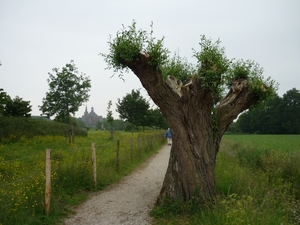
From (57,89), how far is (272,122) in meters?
59.6

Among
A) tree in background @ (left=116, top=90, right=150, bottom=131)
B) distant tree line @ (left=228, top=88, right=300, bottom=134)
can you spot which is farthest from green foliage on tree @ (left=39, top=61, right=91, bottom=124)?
distant tree line @ (left=228, top=88, right=300, bottom=134)

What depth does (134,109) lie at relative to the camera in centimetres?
4222

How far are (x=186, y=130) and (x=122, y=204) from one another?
3036 millimetres

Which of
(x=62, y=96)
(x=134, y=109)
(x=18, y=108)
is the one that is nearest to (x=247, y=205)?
(x=62, y=96)

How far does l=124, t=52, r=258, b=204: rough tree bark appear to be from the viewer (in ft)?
21.7

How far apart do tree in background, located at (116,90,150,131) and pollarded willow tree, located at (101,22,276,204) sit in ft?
114

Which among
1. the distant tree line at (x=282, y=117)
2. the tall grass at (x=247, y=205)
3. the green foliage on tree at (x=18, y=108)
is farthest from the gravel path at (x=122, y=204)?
the distant tree line at (x=282, y=117)

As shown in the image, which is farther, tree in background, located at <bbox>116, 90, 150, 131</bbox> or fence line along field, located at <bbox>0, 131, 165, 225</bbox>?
tree in background, located at <bbox>116, 90, 150, 131</bbox>

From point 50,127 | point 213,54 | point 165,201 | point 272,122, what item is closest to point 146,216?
point 165,201

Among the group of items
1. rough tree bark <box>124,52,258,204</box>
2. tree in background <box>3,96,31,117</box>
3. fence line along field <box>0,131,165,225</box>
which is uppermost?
tree in background <box>3,96,31,117</box>

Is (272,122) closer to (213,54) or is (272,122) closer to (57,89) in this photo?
(57,89)

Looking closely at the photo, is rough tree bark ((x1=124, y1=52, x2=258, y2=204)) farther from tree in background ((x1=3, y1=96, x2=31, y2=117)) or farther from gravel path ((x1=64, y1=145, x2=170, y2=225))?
tree in background ((x1=3, y1=96, x2=31, y2=117))

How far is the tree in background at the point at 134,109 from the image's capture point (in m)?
42.0

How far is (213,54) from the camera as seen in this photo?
690cm
